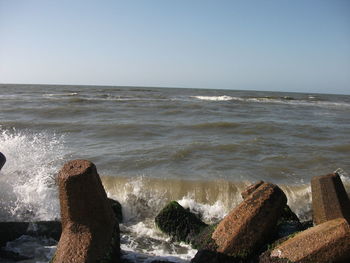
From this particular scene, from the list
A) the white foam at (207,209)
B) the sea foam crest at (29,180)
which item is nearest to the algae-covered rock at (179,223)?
the white foam at (207,209)

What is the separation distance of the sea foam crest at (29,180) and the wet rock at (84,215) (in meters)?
2.45

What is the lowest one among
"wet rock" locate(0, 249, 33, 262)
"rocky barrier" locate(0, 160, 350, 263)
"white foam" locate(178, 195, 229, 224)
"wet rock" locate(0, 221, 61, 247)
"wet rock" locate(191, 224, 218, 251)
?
"white foam" locate(178, 195, 229, 224)

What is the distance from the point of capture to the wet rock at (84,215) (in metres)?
3.55

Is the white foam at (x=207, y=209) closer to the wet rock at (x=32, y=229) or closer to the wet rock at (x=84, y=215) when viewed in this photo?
the wet rock at (x=32, y=229)

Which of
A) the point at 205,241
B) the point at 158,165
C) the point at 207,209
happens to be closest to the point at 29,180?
the point at 158,165

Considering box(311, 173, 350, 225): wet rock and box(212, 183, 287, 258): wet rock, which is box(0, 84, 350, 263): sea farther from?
box(311, 173, 350, 225): wet rock

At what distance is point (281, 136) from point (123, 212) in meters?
9.04

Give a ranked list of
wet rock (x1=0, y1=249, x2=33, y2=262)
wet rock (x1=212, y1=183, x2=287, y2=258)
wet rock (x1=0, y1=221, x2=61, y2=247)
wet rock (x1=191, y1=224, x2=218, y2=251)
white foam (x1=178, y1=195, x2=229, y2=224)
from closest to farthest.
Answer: wet rock (x1=212, y1=183, x2=287, y2=258)
wet rock (x1=191, y1=224, x2=218, y2=251)
wet rock (x1=0, y1=249, x2=33, y2=262)
wet rock (x1=0, y1=221, x2=61, y2=247)
white foam (x1=178, y1=195, x2=229, y2=224)

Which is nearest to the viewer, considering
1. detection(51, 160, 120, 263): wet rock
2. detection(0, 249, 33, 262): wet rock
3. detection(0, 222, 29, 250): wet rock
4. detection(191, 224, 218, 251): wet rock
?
detection(51, 160, 120, 263): wet rock

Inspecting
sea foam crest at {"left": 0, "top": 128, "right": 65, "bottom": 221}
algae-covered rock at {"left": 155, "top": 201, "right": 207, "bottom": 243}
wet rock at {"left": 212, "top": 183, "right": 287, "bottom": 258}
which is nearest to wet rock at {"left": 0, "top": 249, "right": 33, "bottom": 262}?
sea foam crest at {"left": 0, "top": 128, "right": 65, "bottom": 221}

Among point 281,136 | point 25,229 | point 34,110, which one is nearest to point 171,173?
point 25,229

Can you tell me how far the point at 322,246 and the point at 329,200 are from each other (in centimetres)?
119

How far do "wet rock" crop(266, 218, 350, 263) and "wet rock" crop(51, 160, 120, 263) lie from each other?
1.67 metres

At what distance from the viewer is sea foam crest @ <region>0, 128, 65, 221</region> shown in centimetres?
598
